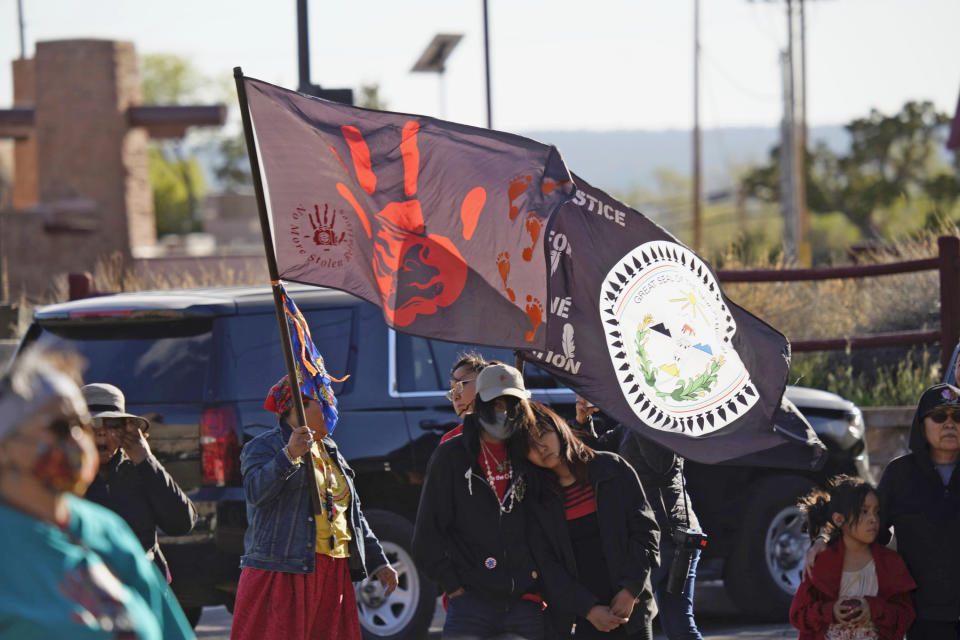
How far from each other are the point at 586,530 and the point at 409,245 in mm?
1460

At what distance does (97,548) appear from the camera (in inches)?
119

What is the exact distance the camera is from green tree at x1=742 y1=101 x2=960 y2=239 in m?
38.8

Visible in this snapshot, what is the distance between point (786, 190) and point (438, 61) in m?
20.6

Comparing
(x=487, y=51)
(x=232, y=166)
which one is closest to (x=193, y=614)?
(x=487, y=51)

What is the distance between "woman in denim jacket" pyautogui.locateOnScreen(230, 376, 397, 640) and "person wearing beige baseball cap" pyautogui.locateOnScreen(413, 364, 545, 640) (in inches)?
20.3

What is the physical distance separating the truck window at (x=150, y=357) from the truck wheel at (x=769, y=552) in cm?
356

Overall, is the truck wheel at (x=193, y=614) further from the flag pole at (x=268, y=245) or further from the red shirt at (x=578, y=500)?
the red shirt at (x=578, y=500)

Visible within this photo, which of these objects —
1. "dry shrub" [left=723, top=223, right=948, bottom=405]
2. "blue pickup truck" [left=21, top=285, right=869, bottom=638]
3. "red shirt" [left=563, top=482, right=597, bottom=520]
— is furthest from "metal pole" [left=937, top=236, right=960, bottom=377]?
"red shirt" [left=563, top=482, right=597, bottom=520]

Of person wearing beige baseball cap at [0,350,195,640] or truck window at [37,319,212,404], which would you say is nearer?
person wearing beige baseball cap at [0,350,195,640]

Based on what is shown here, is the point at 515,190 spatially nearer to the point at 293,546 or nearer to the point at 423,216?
the point at 423,216

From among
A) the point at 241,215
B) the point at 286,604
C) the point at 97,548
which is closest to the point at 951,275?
the point at 286,604

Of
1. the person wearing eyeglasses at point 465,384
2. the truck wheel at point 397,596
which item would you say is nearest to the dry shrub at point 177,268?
the truck wheel at point 397,596

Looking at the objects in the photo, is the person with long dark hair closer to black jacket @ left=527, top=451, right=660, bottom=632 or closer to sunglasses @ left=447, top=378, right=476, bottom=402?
black jacket @ left=527, top=451, right=660, bottom=632

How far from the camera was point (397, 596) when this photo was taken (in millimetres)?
8109
